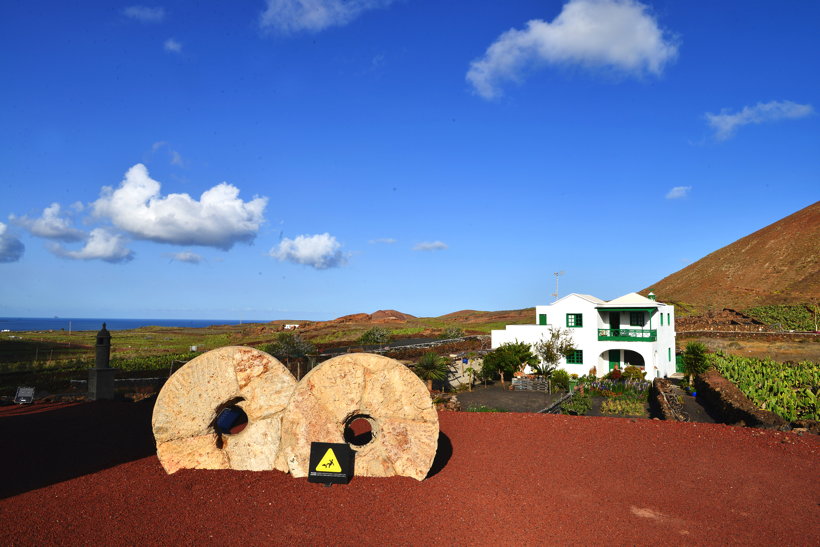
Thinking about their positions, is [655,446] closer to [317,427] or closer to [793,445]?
[793,445]

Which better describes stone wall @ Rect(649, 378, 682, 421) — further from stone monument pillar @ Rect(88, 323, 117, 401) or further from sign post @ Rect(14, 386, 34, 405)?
sign post @ Rect(14, 386, 34, 405)

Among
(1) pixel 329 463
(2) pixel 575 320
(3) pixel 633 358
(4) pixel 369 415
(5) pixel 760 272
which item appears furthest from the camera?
(5) pixel 760 272

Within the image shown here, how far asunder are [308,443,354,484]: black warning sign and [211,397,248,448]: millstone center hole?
2073 millimetres

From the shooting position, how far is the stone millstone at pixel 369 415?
31.0ft

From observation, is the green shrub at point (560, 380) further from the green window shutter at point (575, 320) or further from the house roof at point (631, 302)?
the house roof at point (631, 302)

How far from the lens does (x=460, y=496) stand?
8750 millimetres

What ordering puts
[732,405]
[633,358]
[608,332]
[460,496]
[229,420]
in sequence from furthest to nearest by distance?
[633,358]
[608,332]
[732,405]
[229,420]
[460,496]

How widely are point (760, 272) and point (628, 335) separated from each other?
7094cm

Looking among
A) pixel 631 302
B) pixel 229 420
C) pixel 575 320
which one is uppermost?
pixel 631 302

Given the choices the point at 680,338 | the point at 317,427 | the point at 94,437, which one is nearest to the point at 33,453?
the point at 94,437

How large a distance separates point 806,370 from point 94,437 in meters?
29.1

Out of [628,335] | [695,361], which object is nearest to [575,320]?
[628,335]

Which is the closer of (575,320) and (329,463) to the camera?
(329,463)

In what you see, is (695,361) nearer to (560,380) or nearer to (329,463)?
(560,380)
